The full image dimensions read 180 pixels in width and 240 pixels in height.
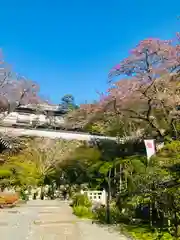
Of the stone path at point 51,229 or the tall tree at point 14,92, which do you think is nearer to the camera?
the stone path at point 51,229

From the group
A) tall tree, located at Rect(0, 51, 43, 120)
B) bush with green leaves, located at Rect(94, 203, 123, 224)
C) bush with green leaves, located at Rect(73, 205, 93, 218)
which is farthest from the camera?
tall tree, located at Rect(0, 51, 43, 120)

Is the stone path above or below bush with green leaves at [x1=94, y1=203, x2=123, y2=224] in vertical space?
below

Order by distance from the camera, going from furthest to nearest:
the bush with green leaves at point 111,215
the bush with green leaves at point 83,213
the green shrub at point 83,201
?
the green shrub at point 83,201 → the bush with green leaves at point 83,213 → the bush with green leaves at point 111,215

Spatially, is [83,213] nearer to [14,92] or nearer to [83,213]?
[83,213]

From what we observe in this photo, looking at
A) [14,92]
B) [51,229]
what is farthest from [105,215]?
[14,92]

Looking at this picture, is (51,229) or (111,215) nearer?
(51,229)

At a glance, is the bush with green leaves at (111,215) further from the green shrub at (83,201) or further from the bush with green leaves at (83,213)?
the green shrub at (83,201)

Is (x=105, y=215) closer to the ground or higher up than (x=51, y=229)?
higher up

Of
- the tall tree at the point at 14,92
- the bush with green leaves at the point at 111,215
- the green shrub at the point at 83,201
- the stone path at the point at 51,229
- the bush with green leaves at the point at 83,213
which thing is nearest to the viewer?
the stone path at the point at 51,229

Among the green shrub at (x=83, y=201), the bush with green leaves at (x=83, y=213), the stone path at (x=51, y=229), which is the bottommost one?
the stone path at (x=51, y=229)

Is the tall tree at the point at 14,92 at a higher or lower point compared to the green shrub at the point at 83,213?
higher

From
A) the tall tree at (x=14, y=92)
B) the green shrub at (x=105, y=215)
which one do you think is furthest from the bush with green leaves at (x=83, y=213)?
the tall tree at (x=14, y=92)

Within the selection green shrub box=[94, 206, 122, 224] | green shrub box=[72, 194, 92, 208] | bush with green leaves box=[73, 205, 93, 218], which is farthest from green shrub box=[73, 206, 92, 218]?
green shrub box=[72, 194, 92, 208]

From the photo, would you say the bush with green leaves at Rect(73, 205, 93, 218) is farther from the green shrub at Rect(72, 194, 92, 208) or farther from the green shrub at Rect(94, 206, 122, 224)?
the green shrub at Rect(72, 194, 92, 208)
